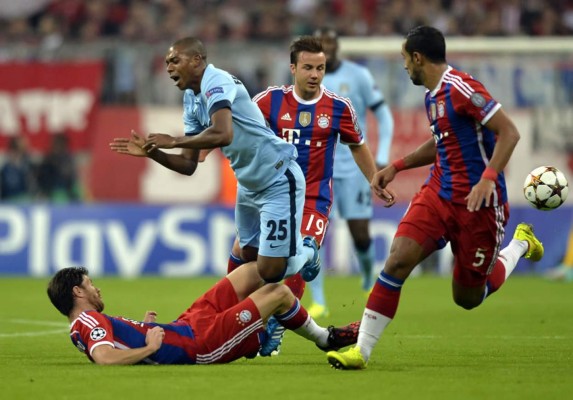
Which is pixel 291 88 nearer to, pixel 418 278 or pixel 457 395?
pixel 457 395

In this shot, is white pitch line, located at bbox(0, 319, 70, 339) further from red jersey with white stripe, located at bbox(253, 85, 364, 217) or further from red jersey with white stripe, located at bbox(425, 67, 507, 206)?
red jersey with white stripe, located at bbox(425, 67, 507, 206)

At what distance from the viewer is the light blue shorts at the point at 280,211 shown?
8.78m

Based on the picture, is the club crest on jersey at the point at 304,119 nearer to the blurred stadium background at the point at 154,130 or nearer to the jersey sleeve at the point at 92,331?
the jersey sleeve at the point at 92,331

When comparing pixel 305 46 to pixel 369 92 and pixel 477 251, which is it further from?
pixel 369 92

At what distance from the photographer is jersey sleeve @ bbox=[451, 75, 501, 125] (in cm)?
809

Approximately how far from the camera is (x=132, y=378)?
756 cm

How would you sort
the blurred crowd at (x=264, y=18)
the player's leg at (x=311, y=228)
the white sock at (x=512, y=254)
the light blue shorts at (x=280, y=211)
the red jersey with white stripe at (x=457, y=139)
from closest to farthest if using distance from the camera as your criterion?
the red jersey with white stripe at (x=457, y=139), the light blue shorts at (x=280, y=211), the white sock at (x=512, y=254), the player's leg at (x=311, y=228), the blurred crowd at (x=264, y=18)

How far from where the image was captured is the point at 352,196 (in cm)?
1344

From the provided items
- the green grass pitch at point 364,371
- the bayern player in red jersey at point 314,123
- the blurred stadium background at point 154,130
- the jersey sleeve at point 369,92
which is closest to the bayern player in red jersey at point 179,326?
the green grass pitch at point 364,371

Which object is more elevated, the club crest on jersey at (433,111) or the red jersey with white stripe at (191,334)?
the club crest on jersey at (433,111)

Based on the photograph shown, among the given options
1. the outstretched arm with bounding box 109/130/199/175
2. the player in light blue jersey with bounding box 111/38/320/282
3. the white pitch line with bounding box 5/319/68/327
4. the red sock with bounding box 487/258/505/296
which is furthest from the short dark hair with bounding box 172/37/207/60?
the white pitch line with bounding box 5/319/68/327

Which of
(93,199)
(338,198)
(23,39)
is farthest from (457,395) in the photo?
(23,39)

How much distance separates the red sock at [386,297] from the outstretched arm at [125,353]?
1.41m

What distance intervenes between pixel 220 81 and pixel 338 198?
5219 millimetres
